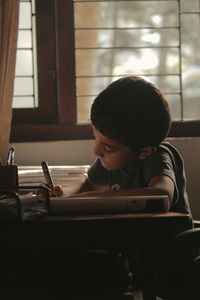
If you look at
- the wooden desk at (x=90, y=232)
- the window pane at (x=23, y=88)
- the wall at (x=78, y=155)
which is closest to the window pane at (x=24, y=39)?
the window pane at (x=23, y=88)

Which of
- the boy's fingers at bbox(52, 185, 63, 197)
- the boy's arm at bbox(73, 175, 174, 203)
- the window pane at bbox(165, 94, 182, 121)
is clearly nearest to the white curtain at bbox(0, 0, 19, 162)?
the window pane at bbox(165, 94, 182, 121)

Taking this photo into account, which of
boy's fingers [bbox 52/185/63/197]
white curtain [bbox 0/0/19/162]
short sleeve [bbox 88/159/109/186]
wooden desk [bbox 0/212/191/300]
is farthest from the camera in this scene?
white curtain [bbox 0/0/19/162]

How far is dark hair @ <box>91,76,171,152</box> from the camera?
1.57 meters

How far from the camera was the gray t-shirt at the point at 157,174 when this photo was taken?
5.37 ft

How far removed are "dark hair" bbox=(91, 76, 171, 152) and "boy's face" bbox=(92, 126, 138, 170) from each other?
1 centimetres

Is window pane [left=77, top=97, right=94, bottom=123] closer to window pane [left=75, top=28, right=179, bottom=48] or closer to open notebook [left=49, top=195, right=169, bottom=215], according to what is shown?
window pane [left=75, top=28, right=179, bottom=48]

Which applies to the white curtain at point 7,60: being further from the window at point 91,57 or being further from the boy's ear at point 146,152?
the boy's ear at point 146,152

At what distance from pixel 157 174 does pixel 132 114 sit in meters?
0.16

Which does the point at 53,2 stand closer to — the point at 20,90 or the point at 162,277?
the point at 20,90

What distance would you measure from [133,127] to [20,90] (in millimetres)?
1914

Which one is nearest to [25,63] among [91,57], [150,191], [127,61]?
[91,57]

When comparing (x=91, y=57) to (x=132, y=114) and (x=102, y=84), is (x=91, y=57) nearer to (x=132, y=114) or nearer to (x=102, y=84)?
(x=102, y=84)

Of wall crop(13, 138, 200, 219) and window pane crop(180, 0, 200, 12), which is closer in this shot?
wall crop(13, 138, 200, 219)

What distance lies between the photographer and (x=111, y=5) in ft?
11.3
